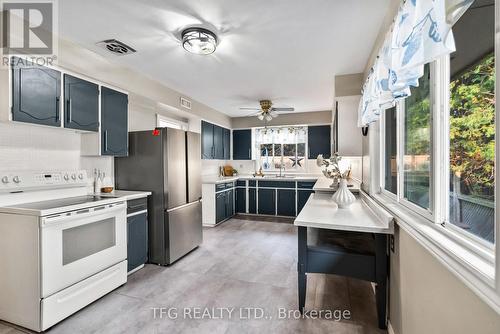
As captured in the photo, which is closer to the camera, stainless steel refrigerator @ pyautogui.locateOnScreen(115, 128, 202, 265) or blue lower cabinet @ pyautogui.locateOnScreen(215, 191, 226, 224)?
stainless steel refrigerator @ pyautogui.locateOnScreen(115, 128, 202, 265)

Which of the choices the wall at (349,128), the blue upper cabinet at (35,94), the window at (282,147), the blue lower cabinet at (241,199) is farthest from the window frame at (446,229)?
the window at (282,147)

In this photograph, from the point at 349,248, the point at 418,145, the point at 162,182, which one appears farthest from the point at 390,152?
the point at 162,182

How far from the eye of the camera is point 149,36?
85.8 inches

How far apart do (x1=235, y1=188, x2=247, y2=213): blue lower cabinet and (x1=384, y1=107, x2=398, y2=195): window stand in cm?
358

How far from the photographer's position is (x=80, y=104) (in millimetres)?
2279

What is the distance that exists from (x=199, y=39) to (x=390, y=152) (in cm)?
200

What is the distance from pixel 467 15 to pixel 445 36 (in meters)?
0.37

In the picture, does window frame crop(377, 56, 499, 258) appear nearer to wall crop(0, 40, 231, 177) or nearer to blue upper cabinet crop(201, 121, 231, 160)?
wall crop(0, 40, 231, 177)

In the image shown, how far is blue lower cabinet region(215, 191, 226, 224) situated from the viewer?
14.9 feet

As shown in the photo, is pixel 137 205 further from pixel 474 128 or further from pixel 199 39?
pixel 474 128

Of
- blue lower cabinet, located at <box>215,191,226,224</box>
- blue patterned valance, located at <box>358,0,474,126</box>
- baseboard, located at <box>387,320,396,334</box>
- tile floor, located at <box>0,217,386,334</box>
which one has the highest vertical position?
blue patterned valance, located at <box>358,0,474,126</box>

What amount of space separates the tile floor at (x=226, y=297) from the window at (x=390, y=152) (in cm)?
108

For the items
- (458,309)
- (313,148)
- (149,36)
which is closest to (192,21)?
(149,36)

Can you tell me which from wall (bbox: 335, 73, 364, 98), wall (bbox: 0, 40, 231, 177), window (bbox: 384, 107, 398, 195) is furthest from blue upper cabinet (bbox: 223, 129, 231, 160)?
window (bbox: 384, 107, 398, 195)
